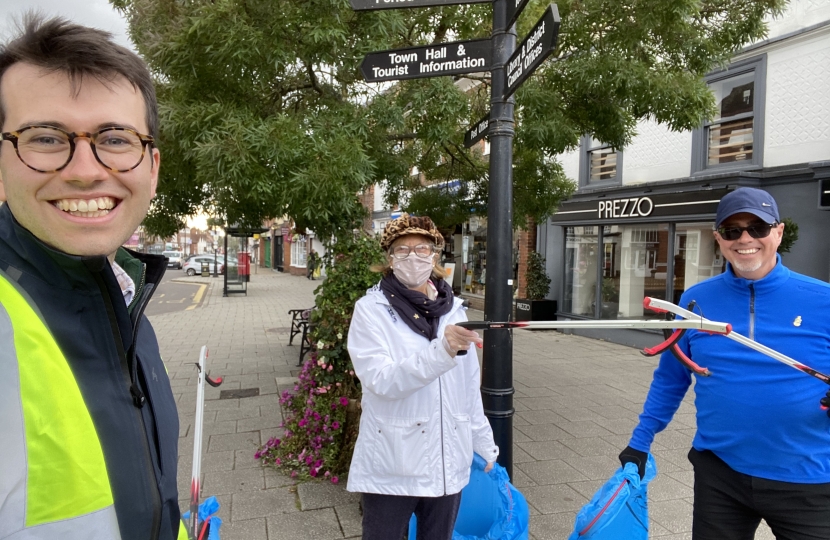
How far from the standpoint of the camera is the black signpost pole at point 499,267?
3.17 meters

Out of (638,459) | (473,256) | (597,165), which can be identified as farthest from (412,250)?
(473,256)

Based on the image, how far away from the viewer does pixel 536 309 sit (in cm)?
1179

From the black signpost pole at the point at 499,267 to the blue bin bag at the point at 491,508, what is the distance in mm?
606

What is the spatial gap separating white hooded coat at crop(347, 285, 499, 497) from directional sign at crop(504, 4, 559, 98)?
1378 millimetres

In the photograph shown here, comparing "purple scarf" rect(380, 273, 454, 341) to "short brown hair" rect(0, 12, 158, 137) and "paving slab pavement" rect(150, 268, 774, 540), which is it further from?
"paving slab pavement" rect(150, 268, 774, 540)

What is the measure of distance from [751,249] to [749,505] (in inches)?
39.1

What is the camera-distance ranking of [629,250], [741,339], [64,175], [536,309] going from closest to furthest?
[64,175], [741,339], [629,250], [536,309]

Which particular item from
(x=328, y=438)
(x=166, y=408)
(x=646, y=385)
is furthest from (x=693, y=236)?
(x=166, y=408)

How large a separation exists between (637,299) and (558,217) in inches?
97.7

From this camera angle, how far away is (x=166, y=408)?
123 centimetres

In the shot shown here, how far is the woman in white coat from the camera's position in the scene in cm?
204

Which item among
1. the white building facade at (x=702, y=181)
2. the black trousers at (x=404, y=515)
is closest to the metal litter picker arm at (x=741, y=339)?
the black trousers at (x=404, y=515)

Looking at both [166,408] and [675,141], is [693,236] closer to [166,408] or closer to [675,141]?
[675,141]

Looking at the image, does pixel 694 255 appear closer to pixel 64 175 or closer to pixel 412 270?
pixel 412 270
